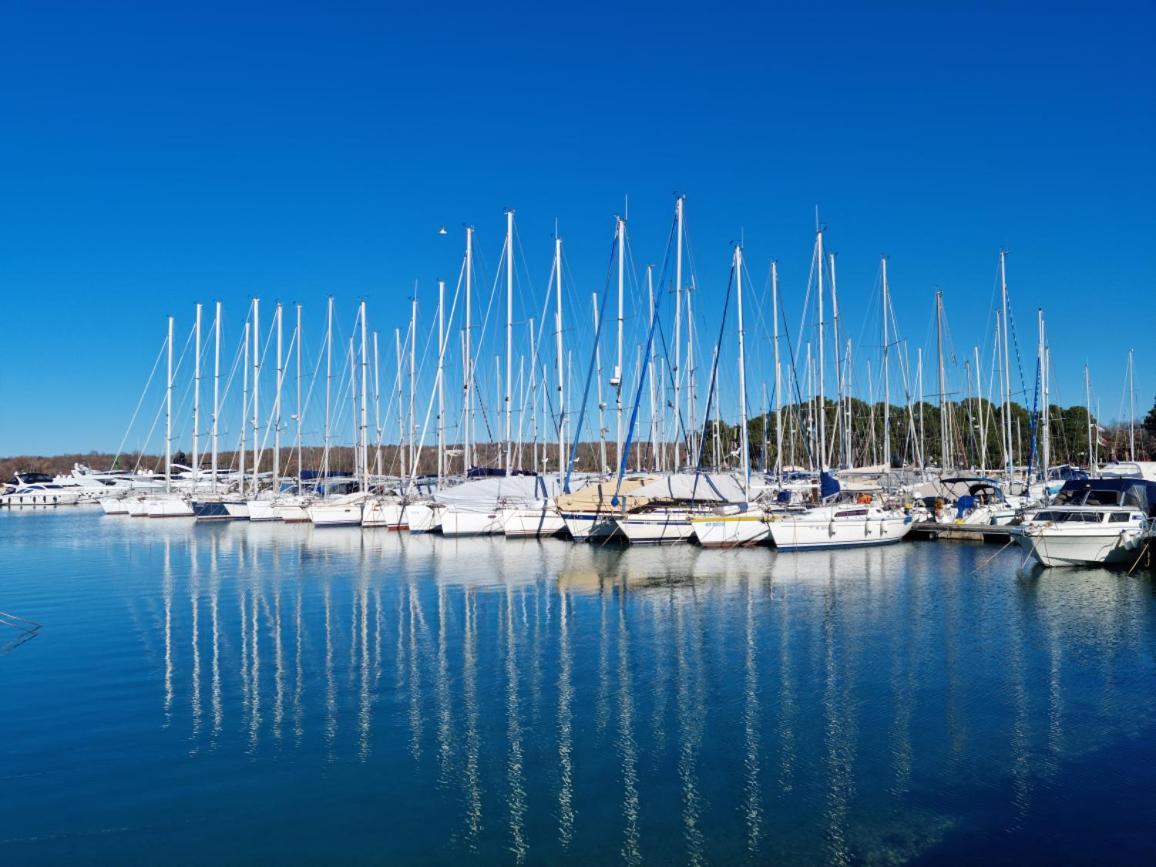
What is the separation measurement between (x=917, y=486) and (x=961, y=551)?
14753mm

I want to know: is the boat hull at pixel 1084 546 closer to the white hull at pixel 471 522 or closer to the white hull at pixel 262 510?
the white hull at pixel 471 522

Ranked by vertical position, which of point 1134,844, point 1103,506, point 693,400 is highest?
point 693,400

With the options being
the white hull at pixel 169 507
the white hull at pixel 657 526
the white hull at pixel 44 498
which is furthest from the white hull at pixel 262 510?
the white hull at pixel 44 498

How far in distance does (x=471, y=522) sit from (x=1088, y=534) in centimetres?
3250

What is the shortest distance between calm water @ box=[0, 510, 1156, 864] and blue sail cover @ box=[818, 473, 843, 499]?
15.6 m

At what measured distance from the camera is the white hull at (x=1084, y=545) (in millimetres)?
36406

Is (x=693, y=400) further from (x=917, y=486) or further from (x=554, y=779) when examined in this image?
(x=554, y=779)

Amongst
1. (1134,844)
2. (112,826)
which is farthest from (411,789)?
(1134,844)

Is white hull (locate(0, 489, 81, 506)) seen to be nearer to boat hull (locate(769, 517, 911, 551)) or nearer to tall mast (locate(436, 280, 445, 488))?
tall mast (locate(436, 280, 445, 488))

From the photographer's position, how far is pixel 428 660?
901 inches

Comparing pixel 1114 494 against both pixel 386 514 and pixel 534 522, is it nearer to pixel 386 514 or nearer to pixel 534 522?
pixel 534 522

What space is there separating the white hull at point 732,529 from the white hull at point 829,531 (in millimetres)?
848

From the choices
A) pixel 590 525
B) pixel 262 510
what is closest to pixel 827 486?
pixel 590 525

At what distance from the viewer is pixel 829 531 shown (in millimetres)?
45594
